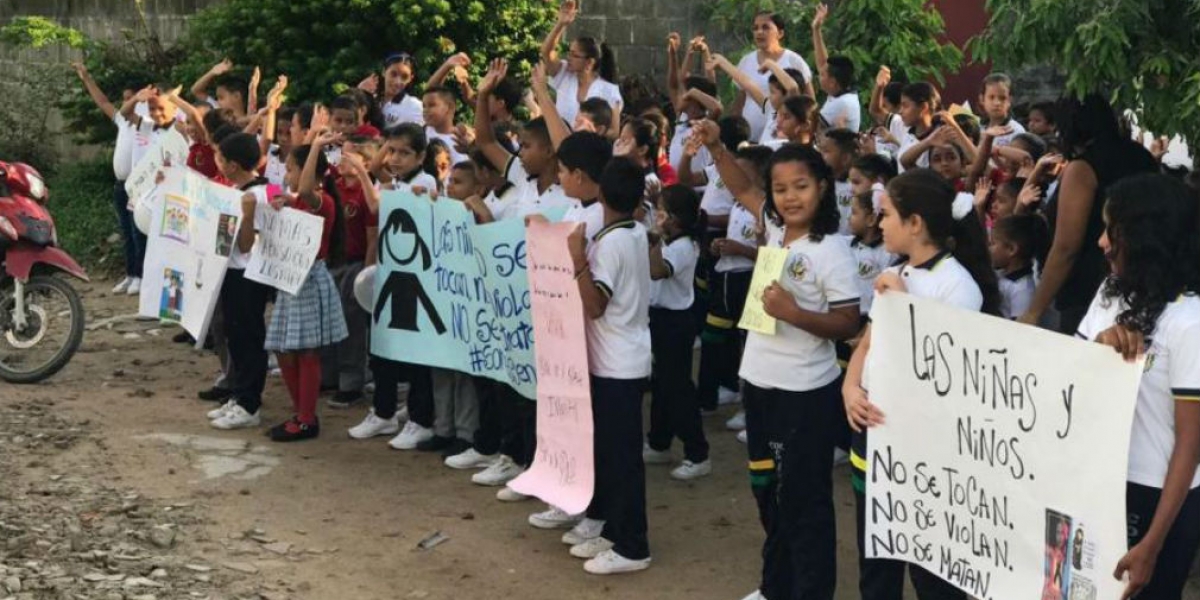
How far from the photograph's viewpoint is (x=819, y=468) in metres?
5.68

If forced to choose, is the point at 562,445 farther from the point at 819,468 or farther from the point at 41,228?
the point at 41,228

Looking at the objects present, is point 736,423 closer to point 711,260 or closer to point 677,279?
point 711,260

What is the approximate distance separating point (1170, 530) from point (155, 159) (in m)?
8.16

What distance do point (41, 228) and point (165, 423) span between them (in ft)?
5.56

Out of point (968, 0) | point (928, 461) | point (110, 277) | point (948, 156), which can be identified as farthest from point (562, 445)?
point (968, 0)

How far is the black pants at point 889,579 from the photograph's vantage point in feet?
17.0

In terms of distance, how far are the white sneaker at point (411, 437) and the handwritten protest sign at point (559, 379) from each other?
→ 1595 mm

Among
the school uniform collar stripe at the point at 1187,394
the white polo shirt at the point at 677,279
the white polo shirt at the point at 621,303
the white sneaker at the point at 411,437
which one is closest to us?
the school uniform collar stripe at the point at 1187,394

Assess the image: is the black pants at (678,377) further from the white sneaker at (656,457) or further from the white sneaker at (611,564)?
the white sneaker at (611,564)

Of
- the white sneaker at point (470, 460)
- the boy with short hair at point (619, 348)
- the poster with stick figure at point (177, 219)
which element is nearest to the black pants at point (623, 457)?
the boy with short hair at point (619, 348)

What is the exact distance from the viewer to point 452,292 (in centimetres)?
803

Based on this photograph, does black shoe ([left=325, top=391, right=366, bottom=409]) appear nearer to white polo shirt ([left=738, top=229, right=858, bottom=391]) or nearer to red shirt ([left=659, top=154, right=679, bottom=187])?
red shirt ([left=659, top=154, right=679, bottom=187])

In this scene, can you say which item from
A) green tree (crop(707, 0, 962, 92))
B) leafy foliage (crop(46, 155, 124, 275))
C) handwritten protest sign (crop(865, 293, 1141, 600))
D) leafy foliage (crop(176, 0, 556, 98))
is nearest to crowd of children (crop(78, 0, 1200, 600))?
handwritten protest sign (crop(865, 293, 1141, 600))

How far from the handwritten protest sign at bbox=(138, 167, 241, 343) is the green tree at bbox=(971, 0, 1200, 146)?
4486 millimetres
